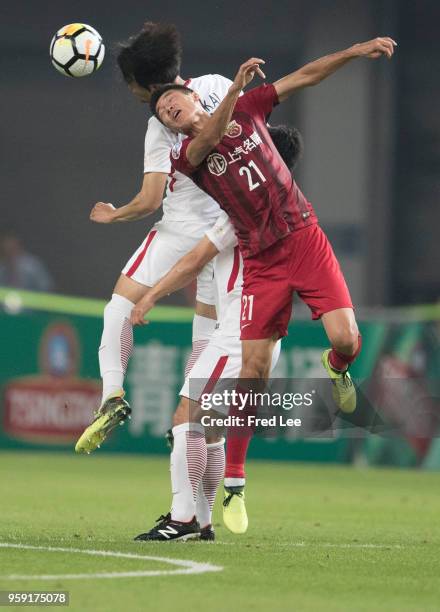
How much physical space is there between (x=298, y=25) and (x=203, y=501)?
46.8 feet

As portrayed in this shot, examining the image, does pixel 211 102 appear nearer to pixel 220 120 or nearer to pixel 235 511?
pixel 220 120

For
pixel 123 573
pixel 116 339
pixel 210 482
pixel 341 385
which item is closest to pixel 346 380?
pixel 341 385

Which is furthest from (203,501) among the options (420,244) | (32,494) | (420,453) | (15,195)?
(15,195)

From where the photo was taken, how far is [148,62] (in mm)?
7738

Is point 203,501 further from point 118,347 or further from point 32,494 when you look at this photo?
point 32,494

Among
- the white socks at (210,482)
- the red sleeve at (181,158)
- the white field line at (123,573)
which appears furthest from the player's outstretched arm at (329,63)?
the white field line at (123,573)

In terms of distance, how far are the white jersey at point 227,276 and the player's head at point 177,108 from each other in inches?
21.3

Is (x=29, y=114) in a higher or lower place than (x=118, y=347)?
higher

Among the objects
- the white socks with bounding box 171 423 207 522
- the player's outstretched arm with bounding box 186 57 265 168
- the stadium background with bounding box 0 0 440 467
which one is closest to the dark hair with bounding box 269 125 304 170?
the player's outstretched arm with bounding box 186 57 265 168

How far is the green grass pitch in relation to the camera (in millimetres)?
5473

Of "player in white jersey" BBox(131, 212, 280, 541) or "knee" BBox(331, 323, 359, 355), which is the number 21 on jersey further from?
"knee" BBox(331, 323, 359, 355)

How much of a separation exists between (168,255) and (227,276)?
0.43 metres

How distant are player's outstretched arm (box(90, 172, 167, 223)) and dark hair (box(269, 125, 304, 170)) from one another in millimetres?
618

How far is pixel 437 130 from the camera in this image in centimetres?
2077
